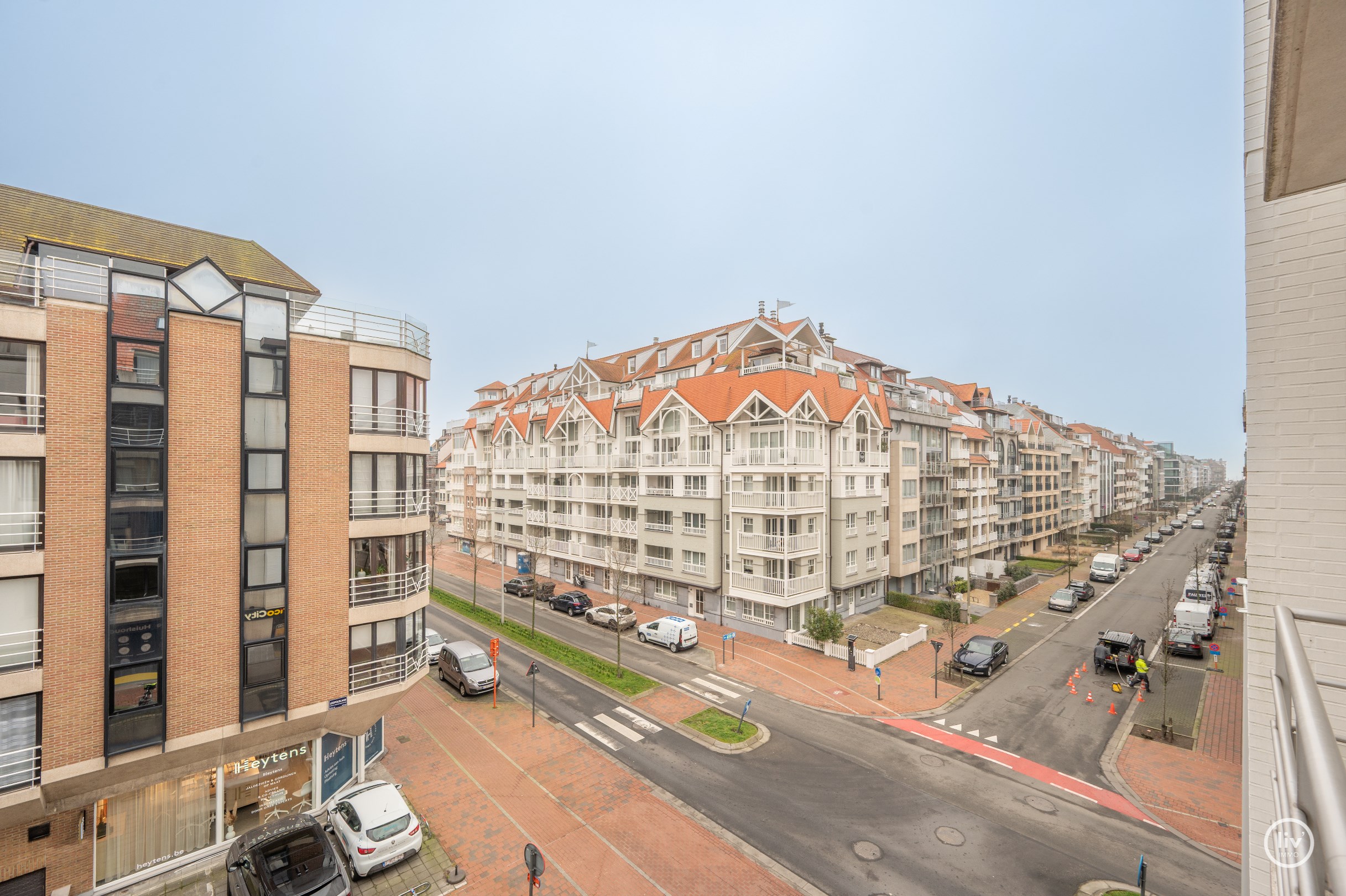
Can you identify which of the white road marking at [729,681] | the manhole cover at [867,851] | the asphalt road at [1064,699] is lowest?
the asphalt road at [1064,699]

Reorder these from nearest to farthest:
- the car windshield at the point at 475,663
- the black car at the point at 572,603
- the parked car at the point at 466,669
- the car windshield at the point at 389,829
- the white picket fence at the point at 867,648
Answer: the car windshield at the point at 389,829, the parked car at the point at 466,669, the car windshield at the point at 475,663, the white picket fence at the point at 867,648, the black car at the point at 572,603

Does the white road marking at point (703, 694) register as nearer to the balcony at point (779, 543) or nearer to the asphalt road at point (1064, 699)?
the balcony at point (779, 543)

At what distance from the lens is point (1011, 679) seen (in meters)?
28.1

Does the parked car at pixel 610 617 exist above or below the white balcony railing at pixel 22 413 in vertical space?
below

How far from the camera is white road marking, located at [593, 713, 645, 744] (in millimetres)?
21484

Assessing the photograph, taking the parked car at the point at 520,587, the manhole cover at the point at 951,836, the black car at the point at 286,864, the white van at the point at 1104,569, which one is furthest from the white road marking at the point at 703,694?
the white van at the point at 1104,569

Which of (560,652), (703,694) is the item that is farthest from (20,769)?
(703,694)

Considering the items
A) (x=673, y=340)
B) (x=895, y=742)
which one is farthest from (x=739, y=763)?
(x=673, y=340)

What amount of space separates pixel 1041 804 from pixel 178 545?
24605mm

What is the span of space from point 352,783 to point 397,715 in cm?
530

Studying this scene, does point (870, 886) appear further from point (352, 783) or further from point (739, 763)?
point (352, 783)

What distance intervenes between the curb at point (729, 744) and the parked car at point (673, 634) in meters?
8.74

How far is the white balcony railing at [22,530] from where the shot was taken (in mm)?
12570

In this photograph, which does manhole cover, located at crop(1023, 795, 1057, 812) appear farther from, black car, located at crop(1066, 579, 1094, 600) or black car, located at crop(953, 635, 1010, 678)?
black car, located at crop(1066, 579, 1094, 600)
